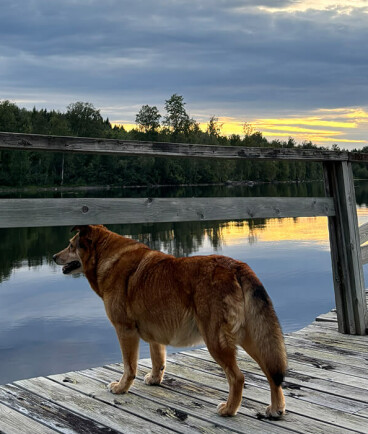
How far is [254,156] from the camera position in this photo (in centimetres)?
466

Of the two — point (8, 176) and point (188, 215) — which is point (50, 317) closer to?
point (188, 215)

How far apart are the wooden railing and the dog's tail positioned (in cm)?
120

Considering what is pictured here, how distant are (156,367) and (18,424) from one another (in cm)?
100

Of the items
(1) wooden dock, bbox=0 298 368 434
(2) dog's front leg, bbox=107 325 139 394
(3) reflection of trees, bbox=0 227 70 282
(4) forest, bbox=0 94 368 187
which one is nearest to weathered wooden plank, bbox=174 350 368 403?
(1) wooden dock, bbox=0 298 368 434

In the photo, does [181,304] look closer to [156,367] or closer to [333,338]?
[156,367]

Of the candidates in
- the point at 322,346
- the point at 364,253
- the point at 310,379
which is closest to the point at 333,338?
the point at 322,346

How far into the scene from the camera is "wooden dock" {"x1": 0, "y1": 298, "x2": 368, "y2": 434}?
298 centimetres

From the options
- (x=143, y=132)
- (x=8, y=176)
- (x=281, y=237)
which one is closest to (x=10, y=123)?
(x=8, y=176)

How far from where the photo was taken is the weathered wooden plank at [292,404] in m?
2.94

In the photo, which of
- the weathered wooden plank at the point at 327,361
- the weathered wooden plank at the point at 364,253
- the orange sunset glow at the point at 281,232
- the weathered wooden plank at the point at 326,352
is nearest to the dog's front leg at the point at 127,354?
the weathered wooden plank at the point at 327,361

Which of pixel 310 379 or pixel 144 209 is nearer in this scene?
pixel 310 379

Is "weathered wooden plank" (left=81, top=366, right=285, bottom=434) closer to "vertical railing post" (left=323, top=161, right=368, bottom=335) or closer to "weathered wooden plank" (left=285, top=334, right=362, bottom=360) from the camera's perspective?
"weathered wooden plank" (left=285, top=334, right=362, bottom=360)

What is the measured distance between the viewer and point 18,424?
306 centimetres

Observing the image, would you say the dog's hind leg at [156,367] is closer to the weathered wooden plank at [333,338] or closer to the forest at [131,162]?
the weathered wooden plank at [333,338]
